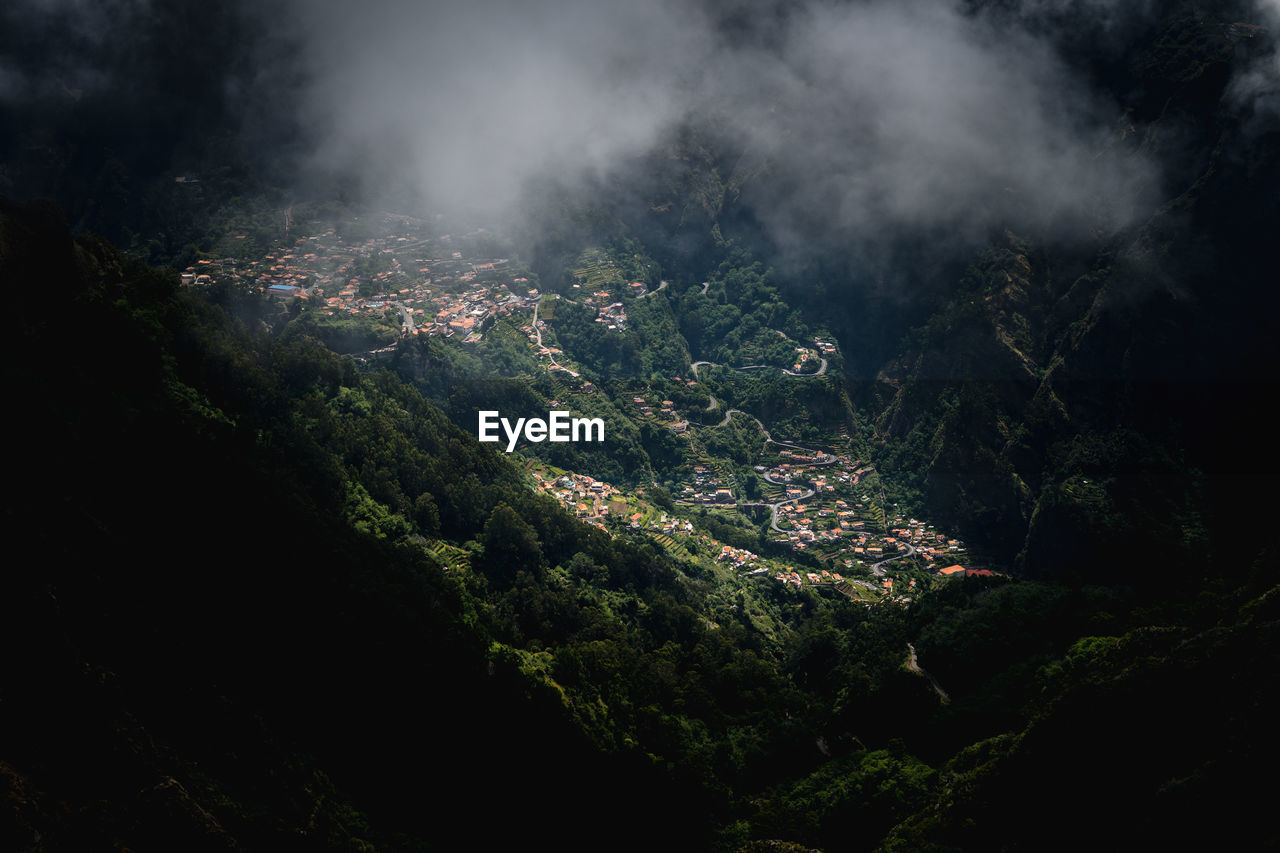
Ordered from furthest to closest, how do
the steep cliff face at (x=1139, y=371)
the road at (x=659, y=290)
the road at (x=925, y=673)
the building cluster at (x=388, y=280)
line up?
the road at (x=659, y=290) → the building cluster at (x=388, y=280) → the steep cliff face at (x=1139, y=371) → the road at (x=925, y=673)

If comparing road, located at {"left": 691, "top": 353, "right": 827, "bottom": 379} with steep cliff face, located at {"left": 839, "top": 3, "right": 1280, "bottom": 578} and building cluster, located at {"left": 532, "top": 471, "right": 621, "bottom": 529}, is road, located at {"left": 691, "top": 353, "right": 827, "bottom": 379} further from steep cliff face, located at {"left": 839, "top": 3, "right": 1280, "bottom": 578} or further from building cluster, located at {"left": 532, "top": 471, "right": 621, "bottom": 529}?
building cluster, located at {"left": 532, "top": 471, "right": 621, "bottom": 529}

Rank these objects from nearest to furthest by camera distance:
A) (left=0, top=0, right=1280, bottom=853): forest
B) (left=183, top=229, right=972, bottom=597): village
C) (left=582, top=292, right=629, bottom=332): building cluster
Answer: (left=0, top=0, right=1280, bottom=853): forest, (left=183, top=229, right=972, bottom=597): village, (left=582, top=292, right=629, bottom=332): building cluster

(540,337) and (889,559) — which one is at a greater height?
(540,337)

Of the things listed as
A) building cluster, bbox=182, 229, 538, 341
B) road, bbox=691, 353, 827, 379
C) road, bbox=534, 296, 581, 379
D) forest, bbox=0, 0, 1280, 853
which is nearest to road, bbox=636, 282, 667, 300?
forest, bbox=0, 0, 1280, 853

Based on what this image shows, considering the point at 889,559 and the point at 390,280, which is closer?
the point at 889,559

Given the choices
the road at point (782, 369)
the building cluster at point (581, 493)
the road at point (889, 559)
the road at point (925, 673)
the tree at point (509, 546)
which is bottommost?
the road at point (925, 673)

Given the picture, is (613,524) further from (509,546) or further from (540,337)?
(540,337)

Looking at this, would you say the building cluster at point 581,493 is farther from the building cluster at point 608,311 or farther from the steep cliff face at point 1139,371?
the steep cliff face at point 1139,371

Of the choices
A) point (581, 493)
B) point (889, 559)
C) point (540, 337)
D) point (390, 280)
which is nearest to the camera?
point (889, 559)

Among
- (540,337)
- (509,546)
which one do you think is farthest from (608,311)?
(509,546)

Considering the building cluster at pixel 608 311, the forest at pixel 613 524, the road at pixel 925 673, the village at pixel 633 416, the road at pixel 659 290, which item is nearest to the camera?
the forest at pixel 613 524

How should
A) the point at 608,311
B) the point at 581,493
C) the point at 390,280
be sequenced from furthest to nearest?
the point at 608,311
the point at 390,280
the point at 581,493

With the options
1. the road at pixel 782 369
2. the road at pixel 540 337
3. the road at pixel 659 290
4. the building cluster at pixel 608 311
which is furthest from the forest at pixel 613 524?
the road at pixel 659 290
